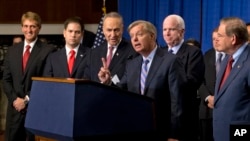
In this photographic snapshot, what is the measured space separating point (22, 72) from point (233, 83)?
2.11 metres

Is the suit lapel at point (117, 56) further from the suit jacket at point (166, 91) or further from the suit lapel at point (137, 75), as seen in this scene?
the suit jacket at point (166, 91)

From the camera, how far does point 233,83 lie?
3.26 m

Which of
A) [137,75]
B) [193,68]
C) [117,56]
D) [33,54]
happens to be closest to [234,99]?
[137,75]

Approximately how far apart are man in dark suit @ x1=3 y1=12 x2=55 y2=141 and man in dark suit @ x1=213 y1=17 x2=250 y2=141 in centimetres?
183

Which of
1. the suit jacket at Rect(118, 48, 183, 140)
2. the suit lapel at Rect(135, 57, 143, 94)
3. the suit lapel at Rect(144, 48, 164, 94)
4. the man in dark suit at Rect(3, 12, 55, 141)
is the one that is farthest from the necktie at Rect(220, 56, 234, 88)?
the man in dark suit at Rect(3, 12, 55, 141)

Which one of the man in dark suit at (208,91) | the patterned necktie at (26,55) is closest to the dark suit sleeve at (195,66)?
the man in dark suit at (208,91)

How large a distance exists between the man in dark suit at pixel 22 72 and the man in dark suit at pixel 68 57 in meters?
0.25

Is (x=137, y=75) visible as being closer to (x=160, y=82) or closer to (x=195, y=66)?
(x=160, y=82)

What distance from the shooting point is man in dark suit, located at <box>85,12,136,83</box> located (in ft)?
13.2

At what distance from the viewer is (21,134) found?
15.3 feet

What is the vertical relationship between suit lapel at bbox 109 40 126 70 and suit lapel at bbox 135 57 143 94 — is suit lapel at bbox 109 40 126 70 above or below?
above

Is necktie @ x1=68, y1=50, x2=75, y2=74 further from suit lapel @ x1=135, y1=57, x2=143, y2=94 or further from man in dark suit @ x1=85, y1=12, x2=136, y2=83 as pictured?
suit lapel @ x1=135, y1=57, x2=143, y2=94

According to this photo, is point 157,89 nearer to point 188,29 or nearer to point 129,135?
point 129,135

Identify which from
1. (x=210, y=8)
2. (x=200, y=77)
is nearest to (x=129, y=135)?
(x=200, y=77)
